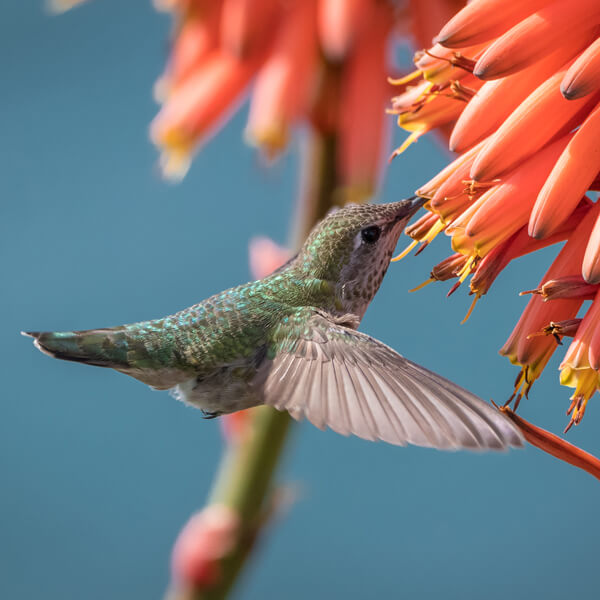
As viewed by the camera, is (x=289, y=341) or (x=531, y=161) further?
(x=289, y=341)

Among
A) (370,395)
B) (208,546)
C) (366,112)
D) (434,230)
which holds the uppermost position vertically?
(366,112)

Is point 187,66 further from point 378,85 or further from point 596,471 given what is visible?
point 596,471

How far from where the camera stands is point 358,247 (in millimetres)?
721

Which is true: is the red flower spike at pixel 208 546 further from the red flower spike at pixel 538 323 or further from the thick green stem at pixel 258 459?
the red flower spike at pixel 538 323

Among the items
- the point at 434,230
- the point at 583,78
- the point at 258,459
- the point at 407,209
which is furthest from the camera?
the point at 258,459

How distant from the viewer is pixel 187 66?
4.28ft

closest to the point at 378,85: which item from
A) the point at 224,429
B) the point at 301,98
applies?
the point at 301,98

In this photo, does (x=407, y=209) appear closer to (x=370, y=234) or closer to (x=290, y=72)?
(x=370, y=234)

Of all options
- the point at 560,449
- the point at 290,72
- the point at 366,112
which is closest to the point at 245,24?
the point at 290,72

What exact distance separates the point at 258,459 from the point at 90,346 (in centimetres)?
63

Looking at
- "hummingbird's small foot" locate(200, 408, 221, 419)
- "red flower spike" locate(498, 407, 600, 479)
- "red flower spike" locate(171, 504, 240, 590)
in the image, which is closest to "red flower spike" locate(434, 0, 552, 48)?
"red flower spike" locate(498, 407, 600, 479)

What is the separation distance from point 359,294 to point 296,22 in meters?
0.63

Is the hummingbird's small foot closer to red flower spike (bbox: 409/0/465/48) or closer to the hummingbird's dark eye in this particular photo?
the hummingbird's dark eye

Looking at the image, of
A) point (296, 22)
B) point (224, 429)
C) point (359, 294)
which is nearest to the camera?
point (359, 294)
